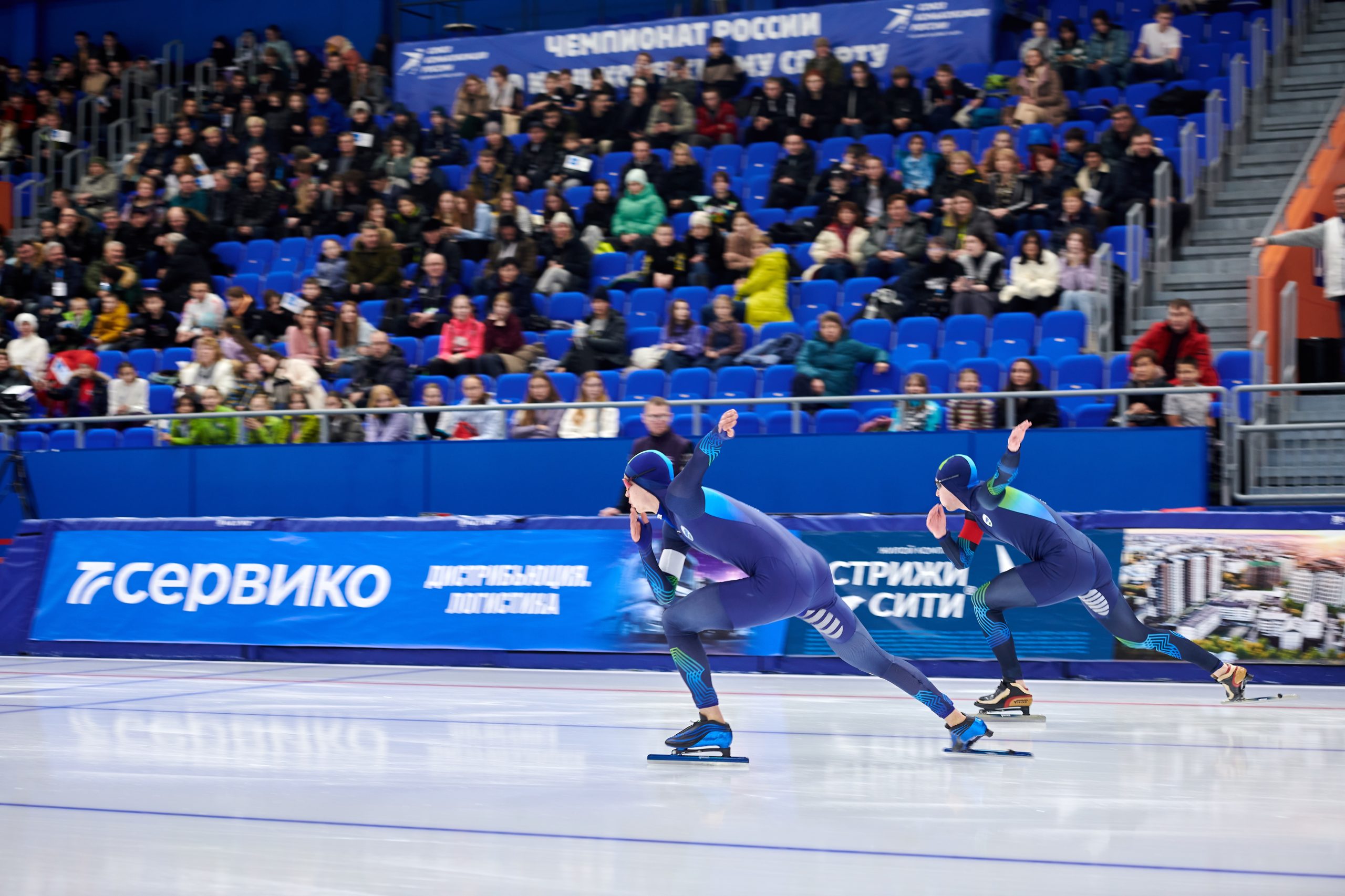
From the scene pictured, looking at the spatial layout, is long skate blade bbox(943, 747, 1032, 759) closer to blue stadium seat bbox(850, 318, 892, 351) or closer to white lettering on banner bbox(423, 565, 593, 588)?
white lettering on banner bbox(423, 565, 593, 588)

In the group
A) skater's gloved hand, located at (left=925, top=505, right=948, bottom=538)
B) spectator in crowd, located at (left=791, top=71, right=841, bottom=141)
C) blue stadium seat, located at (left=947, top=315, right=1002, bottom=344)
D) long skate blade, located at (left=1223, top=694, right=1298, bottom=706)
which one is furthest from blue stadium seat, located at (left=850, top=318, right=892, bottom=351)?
skater's gloved hand, located at (left=925, top=505, right=948, bottom=538)

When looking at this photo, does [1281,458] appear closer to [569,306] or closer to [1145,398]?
[1145,398]

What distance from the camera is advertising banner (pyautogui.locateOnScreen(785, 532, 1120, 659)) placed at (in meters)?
10.1

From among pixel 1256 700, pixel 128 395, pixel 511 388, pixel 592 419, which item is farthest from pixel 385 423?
pixel 1256 700

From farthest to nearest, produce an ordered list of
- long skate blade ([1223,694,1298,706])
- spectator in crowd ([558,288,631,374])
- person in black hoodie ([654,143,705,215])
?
person in black hoodie ([654,143,705,215])
spectator in crowd ([558,288,631,374])
long skate blade ([1223,694,1298,706])

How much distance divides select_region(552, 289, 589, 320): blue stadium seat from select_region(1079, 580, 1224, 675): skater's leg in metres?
8.13

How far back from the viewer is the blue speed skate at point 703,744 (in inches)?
247

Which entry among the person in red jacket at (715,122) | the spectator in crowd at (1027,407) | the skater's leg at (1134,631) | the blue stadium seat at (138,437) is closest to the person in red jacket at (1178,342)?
the spectator in crowd at (1027,407)

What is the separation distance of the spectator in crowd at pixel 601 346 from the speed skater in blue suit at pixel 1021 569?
6.63 m

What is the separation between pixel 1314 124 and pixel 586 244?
25.6 ft

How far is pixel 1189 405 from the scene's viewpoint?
11.2m

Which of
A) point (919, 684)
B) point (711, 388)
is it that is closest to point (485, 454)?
point (711, 388)

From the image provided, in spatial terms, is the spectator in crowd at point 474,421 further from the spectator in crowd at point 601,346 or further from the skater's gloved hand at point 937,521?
the skater's gloved hand at point 937,521

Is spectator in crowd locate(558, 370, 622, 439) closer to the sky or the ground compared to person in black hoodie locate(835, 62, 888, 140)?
closer to the ground
